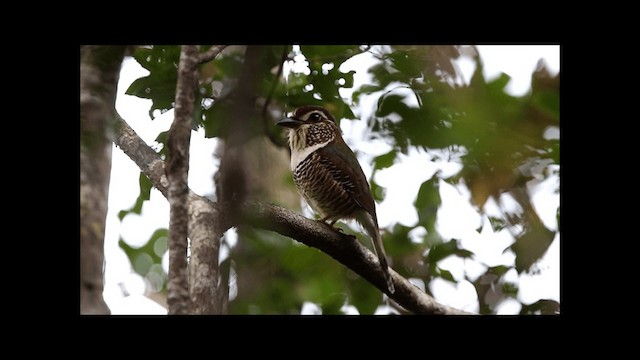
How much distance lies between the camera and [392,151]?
353cm

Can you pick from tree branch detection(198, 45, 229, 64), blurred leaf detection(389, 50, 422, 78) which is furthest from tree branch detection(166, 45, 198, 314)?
blurred leaf detection(389, 50, 422, 78)

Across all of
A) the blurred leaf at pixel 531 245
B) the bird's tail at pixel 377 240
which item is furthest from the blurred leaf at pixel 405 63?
the blurred leaf at pixel 531 245

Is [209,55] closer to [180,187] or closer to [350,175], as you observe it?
[180,187]

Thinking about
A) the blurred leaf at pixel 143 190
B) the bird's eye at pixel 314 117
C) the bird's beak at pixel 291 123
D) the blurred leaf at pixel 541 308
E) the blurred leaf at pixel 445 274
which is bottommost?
the blurred leaf at pixel 541 308

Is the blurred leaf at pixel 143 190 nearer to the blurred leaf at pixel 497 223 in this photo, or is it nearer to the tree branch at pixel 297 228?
the tree branch at pixel 297 228

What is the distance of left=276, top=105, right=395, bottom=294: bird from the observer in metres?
3.28

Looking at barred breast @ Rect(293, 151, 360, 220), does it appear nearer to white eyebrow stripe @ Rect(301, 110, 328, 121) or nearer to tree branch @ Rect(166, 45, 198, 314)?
white eyebrow stripe @ Rect(301, 110, 328, 121)

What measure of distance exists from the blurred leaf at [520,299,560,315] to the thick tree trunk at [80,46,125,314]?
1.96 m

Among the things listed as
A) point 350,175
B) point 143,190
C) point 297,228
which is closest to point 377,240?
point 350,175

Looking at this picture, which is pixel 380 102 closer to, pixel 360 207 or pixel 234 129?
pixel 360 207

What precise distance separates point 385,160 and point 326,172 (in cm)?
42

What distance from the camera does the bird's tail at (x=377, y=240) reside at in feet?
10.0

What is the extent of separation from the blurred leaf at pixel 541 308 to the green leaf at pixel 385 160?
934mm

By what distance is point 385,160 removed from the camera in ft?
11.8
